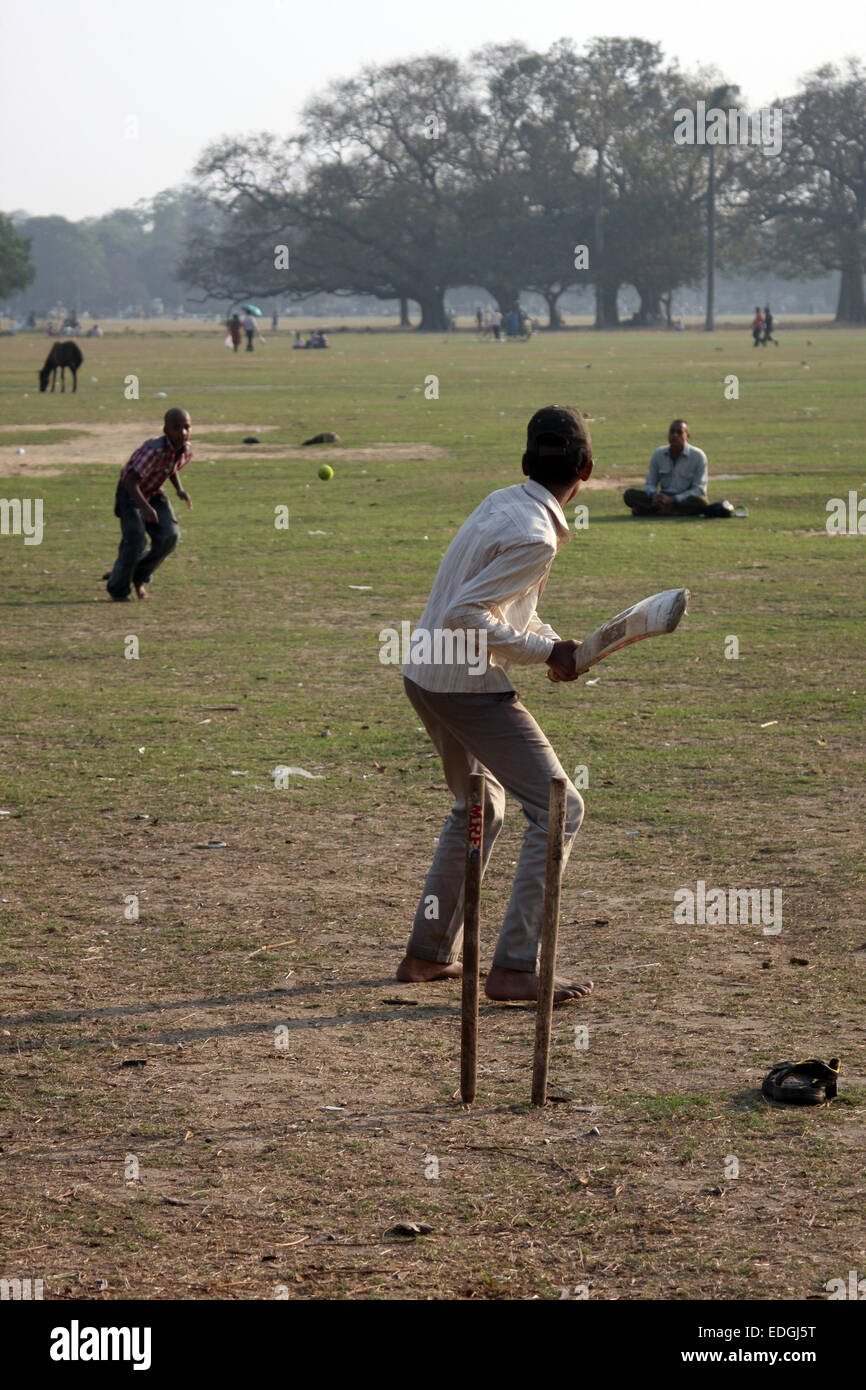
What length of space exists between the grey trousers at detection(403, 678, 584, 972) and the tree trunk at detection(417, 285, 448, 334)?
92546 mm

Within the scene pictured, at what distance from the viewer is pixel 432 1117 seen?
4863 millimetres

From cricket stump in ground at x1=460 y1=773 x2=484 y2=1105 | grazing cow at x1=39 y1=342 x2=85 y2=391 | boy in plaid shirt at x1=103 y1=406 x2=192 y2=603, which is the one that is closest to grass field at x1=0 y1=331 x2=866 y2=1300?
cricket stump in ground at x1=460 y1=773 x2=484 y2=1105

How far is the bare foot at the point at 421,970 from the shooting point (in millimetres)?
5930

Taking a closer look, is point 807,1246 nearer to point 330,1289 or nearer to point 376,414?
point 330,1289

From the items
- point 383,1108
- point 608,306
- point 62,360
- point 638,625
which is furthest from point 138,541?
point 608,306

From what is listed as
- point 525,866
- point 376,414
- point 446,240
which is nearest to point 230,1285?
point 525,866

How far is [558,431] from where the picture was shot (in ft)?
17.3

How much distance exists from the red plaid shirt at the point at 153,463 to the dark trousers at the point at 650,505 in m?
6.99

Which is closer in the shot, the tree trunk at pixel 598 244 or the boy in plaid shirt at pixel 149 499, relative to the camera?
the boy in plaid shirt at pixel 149 499

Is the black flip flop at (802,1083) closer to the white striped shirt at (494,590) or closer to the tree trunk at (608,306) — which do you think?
the white striped shirt at (494,590)

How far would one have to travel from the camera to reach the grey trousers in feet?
18.0
